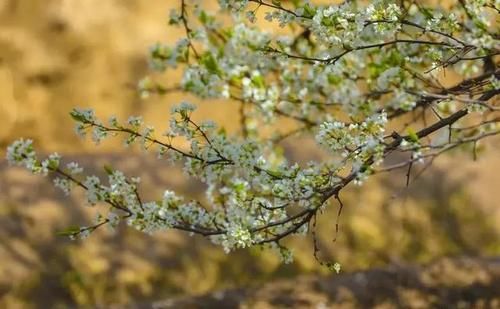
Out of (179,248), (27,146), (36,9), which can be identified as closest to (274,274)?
(179,248)

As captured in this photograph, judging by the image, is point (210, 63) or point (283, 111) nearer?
point (210, 63)

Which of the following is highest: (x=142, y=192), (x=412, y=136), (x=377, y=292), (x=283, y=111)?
(x=142, y=192)

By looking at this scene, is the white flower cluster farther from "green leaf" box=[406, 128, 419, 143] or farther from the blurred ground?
the blurred ground

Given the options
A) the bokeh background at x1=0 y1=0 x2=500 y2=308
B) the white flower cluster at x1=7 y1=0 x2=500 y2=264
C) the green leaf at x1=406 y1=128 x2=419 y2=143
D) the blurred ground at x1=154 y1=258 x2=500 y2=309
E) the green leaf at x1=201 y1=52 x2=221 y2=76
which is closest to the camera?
the green leaf at x1=406 y1=128 x2=419 y2=143

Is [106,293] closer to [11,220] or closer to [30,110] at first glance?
[11,220]

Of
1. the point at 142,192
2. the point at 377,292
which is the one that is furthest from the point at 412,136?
the point at 142,192

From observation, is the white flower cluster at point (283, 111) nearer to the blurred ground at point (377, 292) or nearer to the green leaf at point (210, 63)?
the green leaf at point (210, 63)

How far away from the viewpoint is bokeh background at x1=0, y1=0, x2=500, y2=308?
7.04 m

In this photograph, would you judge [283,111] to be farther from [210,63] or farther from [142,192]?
[142,192]

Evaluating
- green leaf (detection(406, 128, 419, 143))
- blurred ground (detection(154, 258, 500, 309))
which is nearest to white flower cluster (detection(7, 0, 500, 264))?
green leaf (detection(406, 128, 419, 143))

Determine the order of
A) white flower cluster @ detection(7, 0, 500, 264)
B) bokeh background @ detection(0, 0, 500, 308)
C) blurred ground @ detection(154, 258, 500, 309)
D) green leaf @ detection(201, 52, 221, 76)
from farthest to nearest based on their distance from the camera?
bokeh background @ detection(0, 0, 500, 308) → blurred ground @ detection(154, 258, 500, 309) → green leaf @ detection(201, 52, 221, 76) → white flower cluster @ detection(7, 0, 500, 264)

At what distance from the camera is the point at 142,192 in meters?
7.60

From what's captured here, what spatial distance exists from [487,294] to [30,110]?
4.64 meters

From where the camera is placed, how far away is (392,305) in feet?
22.4
